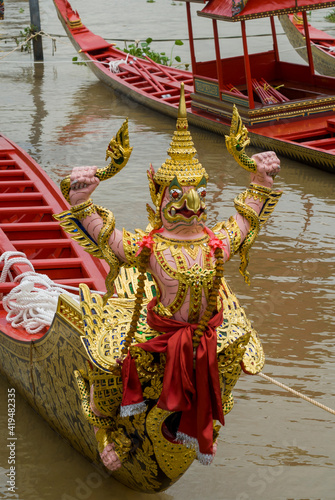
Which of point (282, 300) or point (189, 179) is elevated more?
point (189, 179)

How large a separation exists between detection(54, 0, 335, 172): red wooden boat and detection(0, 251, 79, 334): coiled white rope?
159 inches

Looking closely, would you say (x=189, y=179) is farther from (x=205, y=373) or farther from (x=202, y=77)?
(x=202, y=77)

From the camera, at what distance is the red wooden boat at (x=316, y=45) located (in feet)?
34.9

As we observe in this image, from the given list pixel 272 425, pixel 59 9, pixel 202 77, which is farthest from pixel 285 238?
pixel 59 9

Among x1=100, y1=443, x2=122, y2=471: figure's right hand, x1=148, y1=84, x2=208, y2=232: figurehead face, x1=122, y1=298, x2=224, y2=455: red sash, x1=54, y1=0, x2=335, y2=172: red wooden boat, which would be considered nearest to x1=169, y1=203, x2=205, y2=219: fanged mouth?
x1=148, y1=84, x2=208, y2=232: figurehead face

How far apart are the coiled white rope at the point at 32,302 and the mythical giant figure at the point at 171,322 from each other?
789 mm

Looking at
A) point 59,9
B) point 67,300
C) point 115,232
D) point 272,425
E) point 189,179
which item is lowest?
point 272,425

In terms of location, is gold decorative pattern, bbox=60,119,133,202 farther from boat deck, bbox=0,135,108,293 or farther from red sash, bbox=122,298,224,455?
boat deck, bbox=0,135,108,293

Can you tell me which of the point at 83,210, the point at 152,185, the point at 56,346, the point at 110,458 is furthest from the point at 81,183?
the point at 110,458

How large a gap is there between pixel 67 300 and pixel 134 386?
545 millimetres

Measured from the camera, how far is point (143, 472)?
10.6 ft

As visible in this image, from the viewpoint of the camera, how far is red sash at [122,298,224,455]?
114 inches

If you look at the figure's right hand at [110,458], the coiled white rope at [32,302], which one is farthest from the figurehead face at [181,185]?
the coiled white rope at [32,302]

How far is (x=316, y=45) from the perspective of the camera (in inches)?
426
